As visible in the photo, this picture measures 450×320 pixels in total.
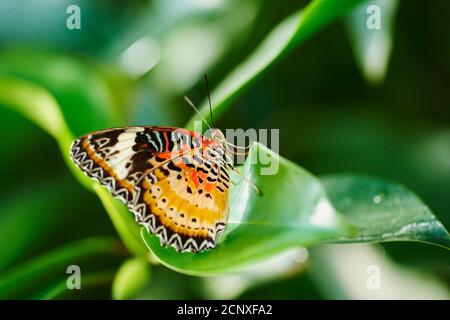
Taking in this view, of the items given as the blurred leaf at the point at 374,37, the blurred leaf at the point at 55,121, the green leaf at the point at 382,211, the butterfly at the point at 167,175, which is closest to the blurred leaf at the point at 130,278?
the blurred leaf at the point at 55,121

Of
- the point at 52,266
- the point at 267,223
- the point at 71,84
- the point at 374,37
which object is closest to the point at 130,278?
the point at 52,266

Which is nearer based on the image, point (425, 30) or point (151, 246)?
point (151, 246)

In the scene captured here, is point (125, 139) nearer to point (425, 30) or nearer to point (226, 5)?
point (226, 5)

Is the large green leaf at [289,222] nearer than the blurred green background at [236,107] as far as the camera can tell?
Yes

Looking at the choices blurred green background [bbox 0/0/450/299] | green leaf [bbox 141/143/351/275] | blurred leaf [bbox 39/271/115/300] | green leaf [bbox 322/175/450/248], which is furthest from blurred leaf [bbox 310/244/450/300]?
blurred leaf [bbox 39/271/115/300]

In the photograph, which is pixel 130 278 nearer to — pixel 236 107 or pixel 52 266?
pixel 52 266

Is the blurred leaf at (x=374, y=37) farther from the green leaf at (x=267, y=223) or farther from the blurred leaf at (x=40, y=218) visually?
the blurred leaf at (x=40, y=218)

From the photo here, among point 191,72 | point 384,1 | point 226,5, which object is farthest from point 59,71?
point 384,1
